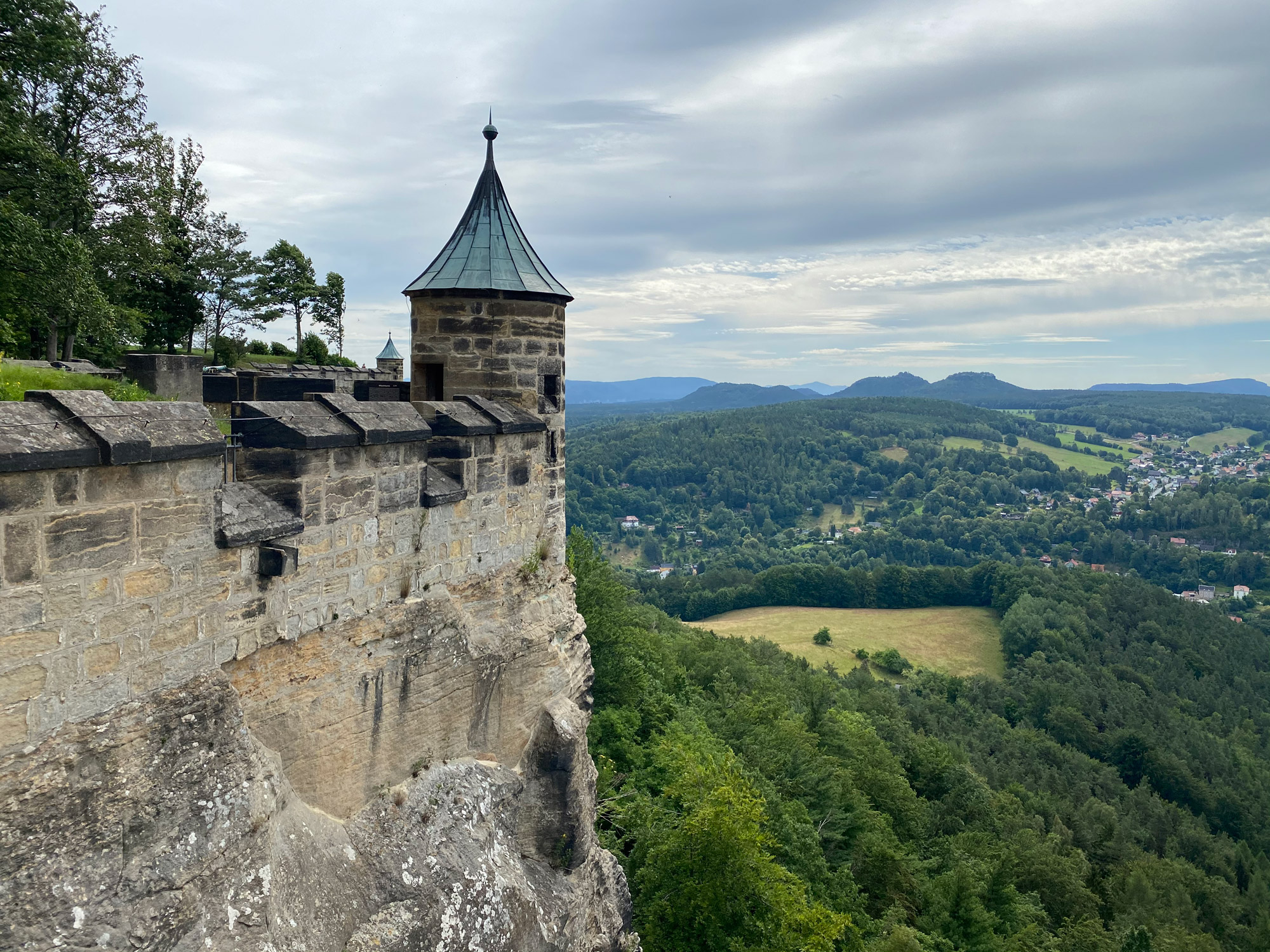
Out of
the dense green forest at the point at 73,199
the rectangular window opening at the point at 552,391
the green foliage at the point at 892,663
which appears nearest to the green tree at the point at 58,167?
the dense green forest at the point at 73,199

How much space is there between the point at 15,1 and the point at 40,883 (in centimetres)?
1703

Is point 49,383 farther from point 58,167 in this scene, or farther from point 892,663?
point 892,663

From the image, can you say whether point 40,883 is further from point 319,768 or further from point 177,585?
point 319,768

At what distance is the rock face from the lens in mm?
5227

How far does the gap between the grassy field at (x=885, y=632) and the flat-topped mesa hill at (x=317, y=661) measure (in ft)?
269

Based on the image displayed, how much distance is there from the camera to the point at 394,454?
8383mm

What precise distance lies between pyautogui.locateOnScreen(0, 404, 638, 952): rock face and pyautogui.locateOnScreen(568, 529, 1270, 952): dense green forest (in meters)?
3.49

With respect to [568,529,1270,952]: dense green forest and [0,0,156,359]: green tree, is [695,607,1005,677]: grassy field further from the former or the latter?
[0,0,156,359]: green tree

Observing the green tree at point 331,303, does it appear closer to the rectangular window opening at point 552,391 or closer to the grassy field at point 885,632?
the rectangular window opening at point 552,391

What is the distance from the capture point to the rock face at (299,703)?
206 inches

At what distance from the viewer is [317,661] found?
7.58 m

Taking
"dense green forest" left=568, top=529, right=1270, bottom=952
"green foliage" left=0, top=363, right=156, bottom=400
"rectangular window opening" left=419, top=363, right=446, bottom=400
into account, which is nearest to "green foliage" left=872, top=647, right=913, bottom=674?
"dense green forest" left=568, top=529, right=1270, bottom=952

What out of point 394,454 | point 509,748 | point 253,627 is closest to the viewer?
point 253,627

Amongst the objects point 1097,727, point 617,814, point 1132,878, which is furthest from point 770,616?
point 617,814
